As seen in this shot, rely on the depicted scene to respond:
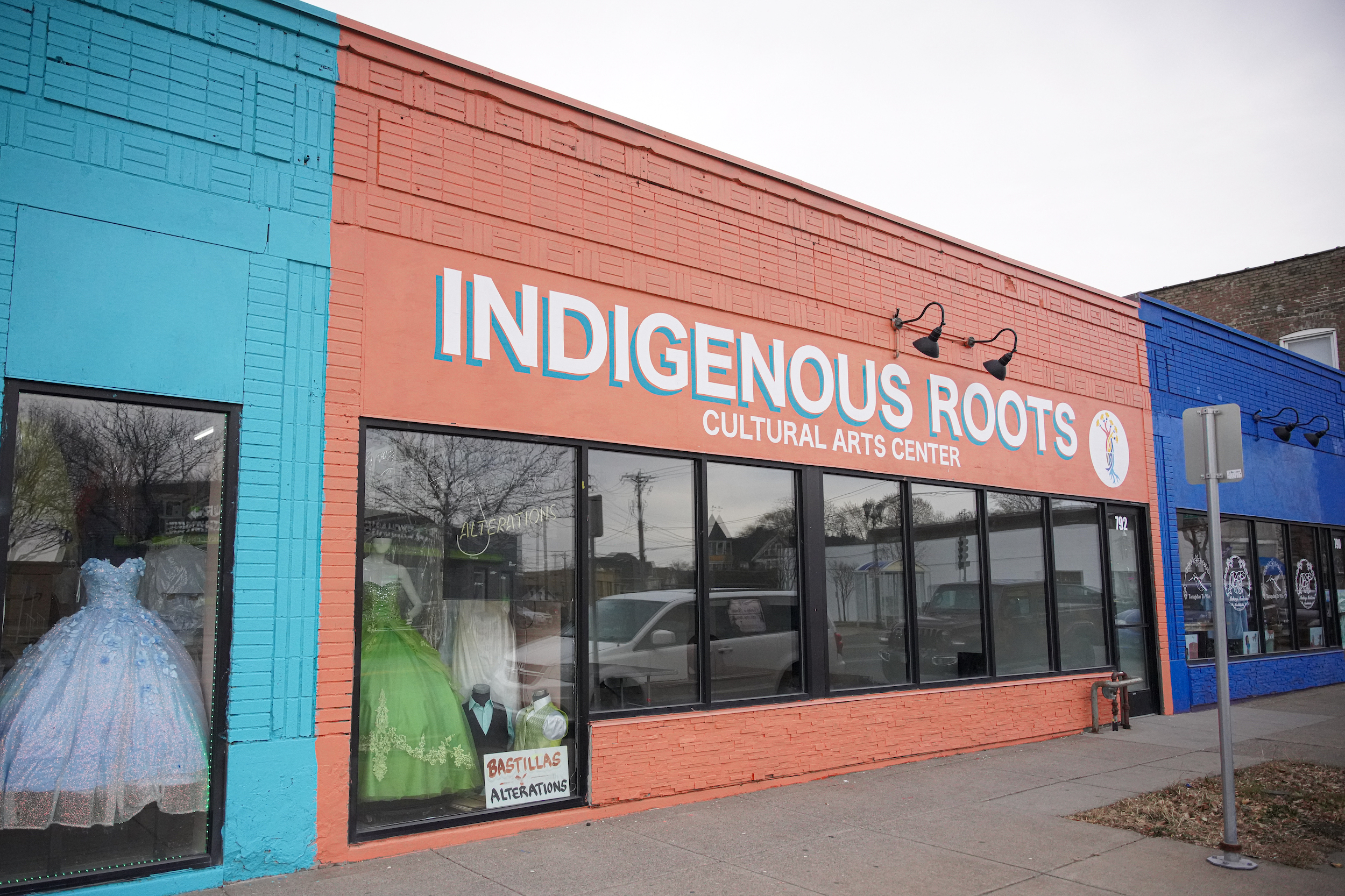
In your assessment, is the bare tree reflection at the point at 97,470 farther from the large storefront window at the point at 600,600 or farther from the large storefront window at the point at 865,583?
the large storefront window at the point at 865,583

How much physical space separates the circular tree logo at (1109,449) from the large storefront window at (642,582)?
260 inches

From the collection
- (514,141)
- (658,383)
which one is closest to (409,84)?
(514,141)

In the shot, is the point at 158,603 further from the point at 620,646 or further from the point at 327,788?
the point at 620,646

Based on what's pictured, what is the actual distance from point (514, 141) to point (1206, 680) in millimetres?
11695

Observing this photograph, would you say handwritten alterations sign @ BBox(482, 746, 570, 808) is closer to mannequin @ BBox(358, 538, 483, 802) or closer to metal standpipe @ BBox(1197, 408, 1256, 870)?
mannequin @ BBox(358, 538, 483, 802)

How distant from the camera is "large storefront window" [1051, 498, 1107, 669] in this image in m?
11.3

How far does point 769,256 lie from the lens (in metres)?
8.98

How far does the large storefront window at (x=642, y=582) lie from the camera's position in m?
7.35

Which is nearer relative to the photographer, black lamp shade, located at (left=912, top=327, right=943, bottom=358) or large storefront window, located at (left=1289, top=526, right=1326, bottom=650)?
black lamp shade, located at (left=912, top=327, right=943, bottom=358)

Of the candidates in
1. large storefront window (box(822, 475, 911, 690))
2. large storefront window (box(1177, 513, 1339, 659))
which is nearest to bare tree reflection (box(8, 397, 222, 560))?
large storefront window (box(822, 475, 911, 690))

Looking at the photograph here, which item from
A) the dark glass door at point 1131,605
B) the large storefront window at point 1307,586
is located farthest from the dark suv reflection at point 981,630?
the large storefront window at point 1307,586

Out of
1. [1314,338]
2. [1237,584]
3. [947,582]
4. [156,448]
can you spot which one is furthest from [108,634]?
[1314,338]

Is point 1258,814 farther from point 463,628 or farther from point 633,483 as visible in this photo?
point 463,628

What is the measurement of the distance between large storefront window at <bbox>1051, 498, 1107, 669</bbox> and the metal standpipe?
15.5 feet
